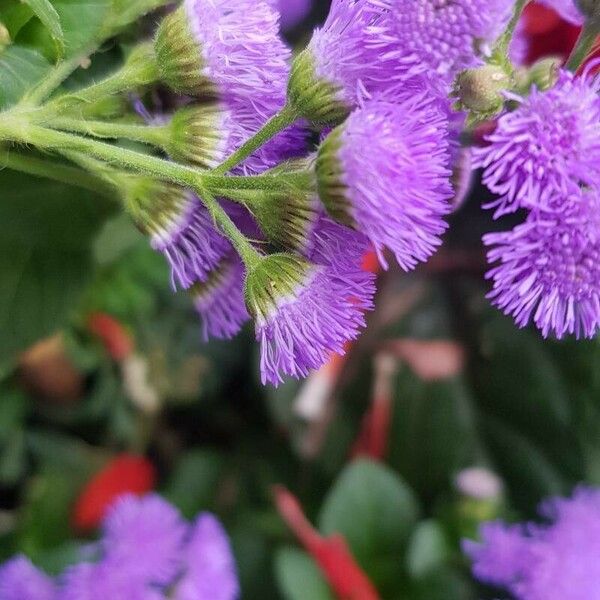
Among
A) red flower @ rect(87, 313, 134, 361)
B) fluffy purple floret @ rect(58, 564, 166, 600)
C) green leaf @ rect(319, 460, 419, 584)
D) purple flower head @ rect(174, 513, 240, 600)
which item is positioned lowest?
green leaf @ rect(319, 460, 419, 584)

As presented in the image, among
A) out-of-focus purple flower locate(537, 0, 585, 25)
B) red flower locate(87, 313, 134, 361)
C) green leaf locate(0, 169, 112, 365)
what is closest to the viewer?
out-of-focus purple flower locate(537, 0, 585, 25)

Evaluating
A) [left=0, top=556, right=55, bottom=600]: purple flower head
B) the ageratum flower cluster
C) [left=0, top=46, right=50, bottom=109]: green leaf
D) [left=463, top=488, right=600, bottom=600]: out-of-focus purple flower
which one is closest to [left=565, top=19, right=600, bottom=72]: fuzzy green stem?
the ageratum flower cluster

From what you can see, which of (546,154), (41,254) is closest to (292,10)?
(41,254)

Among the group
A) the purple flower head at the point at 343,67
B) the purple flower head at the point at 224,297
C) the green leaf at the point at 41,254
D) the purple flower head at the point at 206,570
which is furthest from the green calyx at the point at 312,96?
the purple flower head at the point at 206,570

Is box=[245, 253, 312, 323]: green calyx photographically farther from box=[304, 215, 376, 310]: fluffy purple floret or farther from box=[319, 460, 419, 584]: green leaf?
box=[319, 460, 419, 584]: green leaf

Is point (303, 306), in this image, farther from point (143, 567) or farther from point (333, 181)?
point (143, 567)

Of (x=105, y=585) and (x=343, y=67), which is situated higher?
(x=343, y=67)

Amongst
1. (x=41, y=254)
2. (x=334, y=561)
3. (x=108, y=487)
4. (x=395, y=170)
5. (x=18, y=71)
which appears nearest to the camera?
(x=395, y=170)
